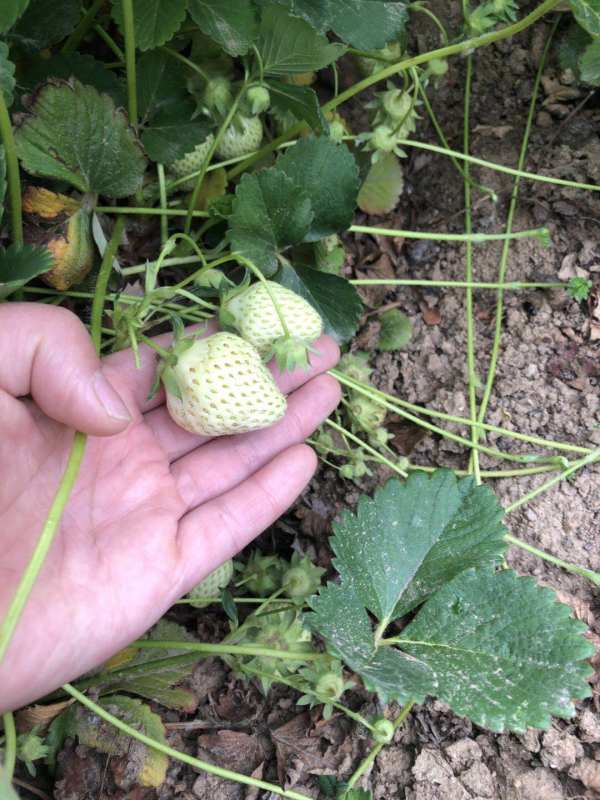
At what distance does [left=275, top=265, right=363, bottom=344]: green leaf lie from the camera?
4.86 ft

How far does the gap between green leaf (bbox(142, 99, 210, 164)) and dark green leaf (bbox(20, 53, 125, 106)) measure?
0.29 feet

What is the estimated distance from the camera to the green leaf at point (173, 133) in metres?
1.47

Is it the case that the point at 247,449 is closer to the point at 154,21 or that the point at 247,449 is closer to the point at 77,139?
the point at 77,139

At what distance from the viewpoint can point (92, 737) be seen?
1439 millimetres

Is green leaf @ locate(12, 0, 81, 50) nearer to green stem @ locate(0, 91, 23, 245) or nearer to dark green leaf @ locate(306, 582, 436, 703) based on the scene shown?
green stem @ locate(0, 91, 23, 245)

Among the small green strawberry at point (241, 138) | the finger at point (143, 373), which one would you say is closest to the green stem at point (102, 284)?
the finger at point (143, 373)

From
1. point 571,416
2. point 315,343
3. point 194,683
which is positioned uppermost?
point 315,343

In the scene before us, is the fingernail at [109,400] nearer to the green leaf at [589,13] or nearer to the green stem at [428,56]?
the green stem at [428,56]

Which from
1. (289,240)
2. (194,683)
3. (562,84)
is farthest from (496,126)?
(194,683)

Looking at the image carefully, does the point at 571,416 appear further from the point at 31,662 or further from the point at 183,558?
the point at 31,662

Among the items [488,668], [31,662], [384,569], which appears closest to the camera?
[31,662]

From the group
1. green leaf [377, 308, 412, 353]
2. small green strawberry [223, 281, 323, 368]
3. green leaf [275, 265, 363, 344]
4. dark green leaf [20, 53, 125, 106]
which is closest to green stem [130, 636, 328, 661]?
small green strawberry [223, 281, 323, 368]

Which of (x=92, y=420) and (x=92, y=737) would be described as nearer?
(x=92, y=420)

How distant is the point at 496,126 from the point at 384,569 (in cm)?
111
